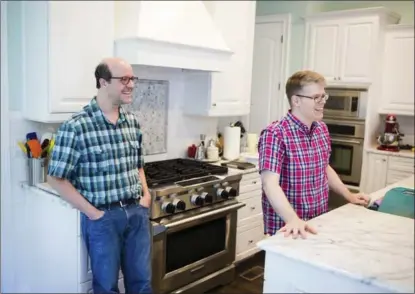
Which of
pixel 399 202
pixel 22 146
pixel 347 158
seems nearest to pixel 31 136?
pixel 22 146

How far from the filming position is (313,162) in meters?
0.89

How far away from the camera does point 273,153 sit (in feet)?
3.10

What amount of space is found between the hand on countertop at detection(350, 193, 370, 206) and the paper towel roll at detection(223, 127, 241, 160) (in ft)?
6.62

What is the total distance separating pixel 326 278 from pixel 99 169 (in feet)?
4.30

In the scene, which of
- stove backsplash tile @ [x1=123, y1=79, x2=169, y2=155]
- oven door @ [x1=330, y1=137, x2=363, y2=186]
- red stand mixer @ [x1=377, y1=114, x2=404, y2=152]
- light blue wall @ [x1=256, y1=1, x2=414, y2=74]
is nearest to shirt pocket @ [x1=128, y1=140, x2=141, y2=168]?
stove backsplash tile @ [x1=123, y1=79, x2=169, y2=155]

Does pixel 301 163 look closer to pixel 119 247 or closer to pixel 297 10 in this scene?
pixel 119 247

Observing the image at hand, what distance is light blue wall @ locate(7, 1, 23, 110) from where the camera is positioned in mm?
2105

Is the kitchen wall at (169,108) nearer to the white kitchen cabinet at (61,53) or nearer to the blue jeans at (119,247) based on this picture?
the white kitchen cabinet at (61,53)

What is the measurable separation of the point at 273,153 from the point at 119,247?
1.11 m

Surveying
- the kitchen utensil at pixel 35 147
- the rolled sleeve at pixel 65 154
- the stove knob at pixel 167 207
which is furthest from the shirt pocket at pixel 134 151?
the kitchen utensil at pixel 35 147

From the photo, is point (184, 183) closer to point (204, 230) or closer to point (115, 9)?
point (204, 230)

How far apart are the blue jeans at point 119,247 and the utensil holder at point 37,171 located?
1.62ft

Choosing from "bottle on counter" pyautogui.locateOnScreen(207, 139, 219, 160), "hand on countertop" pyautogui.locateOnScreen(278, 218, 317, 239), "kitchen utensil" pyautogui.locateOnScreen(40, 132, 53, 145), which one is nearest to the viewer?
"hand on countertop" pyautogui.locateOnScreen(278, 218, 317, 239)

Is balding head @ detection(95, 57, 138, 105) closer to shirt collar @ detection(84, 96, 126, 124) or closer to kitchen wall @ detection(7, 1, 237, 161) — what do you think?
shirt collar @ detection(84, 96, 126, 124)
